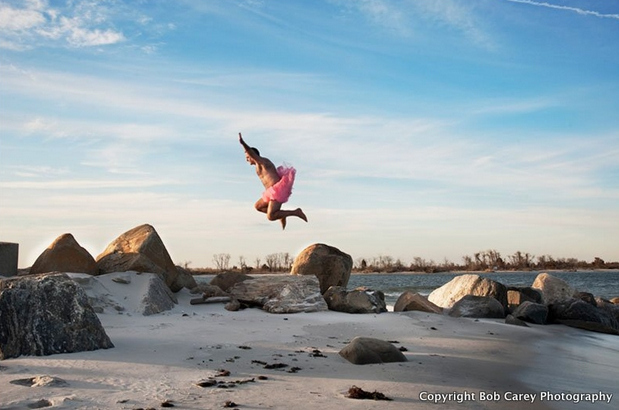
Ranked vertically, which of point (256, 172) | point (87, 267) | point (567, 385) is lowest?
point (567, 385)

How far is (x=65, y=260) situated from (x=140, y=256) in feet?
4.67

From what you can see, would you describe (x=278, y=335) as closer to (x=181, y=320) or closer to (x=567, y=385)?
(x=181, y=320)

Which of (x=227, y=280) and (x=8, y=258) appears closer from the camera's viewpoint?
(x=8, y=258)

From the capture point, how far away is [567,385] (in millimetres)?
7102

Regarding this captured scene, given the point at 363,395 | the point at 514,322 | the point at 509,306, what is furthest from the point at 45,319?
the point at 509,306

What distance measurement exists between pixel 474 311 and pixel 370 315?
3008mm

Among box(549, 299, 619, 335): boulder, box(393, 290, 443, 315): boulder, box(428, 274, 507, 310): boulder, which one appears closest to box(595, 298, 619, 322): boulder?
box(549, 299, 619, 335): boulder

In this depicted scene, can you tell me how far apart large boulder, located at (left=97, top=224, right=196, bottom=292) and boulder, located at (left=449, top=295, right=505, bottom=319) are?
19.1ft

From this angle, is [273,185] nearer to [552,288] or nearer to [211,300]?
[211,300]

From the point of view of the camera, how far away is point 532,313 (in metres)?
14.2

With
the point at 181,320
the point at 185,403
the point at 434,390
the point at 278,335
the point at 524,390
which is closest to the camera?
the point at 185,403

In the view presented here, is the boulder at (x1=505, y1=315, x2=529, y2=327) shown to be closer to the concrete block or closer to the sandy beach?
the sandy beach

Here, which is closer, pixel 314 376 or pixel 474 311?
pixel 314 376

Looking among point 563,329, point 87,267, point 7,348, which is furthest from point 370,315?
point 7,348
